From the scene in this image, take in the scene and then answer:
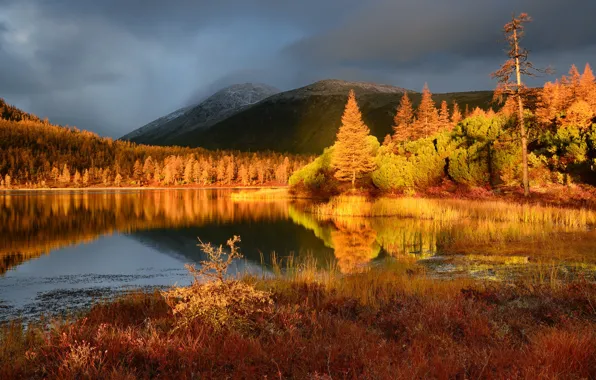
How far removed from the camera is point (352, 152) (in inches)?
2357

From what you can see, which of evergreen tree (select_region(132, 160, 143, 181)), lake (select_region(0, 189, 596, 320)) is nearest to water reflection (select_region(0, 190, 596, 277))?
lake (select_region(0, 189, 596, 320))

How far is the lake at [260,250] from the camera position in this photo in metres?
14.4

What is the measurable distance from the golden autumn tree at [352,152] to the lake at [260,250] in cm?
2447

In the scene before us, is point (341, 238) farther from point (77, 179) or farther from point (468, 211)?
point (77, 179)

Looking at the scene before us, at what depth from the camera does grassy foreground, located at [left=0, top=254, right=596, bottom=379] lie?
550 cm

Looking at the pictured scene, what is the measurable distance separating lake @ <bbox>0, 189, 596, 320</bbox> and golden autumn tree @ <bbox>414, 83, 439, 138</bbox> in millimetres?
58547

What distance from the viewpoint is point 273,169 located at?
176625 millimetres

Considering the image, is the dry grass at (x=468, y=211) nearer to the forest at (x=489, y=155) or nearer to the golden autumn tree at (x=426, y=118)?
the forest at (x=489, y=155)

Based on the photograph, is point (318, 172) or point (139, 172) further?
point (139, 172)

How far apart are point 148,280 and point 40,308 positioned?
4.86 m

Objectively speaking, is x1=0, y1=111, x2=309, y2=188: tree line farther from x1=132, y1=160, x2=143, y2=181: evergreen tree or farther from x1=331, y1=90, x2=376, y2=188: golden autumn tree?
x1=331, y1=90, x2=376, y2=188: golden autumn tree

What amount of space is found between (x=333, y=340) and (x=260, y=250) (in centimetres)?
1741

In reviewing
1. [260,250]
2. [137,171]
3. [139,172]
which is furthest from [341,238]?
[139,172]

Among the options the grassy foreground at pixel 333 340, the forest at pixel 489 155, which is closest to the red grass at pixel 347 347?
the grassy foreground at pixel 333 340
